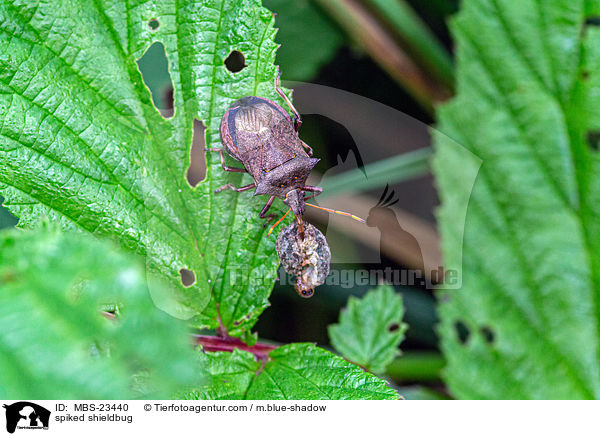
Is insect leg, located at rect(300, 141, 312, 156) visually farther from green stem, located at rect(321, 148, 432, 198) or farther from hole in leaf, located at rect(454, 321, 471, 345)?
hole in leaf, located at rect(454, 321, 471, 345)

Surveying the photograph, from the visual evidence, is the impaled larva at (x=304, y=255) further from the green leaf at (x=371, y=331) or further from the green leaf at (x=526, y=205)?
the green leaf at (x=526, y=205)

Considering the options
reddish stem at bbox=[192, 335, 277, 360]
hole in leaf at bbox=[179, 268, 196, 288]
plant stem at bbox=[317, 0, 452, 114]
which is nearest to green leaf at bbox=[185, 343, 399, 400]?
reddish stem at bbox=[192, 335, 277, 360]

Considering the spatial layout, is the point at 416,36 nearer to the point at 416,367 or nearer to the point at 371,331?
the point at 371,331

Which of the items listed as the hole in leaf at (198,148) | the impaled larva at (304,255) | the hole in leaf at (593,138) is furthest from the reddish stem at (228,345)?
the hole in leaf at (593,138)

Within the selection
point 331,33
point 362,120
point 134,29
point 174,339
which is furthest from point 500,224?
point 174,339

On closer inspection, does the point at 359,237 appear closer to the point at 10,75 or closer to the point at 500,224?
the point at 500,224
